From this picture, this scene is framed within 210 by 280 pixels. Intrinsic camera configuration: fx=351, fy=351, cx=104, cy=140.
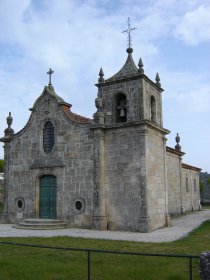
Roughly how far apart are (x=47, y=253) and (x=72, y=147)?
8188 mm

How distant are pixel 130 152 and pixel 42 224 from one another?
5.27m

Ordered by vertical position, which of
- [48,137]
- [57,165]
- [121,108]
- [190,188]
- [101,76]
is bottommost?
[190,188]

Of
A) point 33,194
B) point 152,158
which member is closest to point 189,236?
point 152,158

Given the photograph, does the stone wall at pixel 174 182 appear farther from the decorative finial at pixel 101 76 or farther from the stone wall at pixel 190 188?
the decorative finial at pixel 101 76

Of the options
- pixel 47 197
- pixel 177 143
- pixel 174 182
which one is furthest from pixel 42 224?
Answer: pixel 177 143

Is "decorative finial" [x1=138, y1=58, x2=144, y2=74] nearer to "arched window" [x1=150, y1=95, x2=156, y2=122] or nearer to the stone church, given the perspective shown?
the stone church

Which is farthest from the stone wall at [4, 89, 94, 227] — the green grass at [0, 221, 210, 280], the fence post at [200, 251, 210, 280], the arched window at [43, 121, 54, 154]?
the fence post at [200, 251, 210, 280]

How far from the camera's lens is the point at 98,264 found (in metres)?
8.36

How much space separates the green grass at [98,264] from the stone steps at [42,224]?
192 inches

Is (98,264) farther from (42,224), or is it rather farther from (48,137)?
(48,137)

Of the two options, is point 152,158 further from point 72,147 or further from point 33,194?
point 33,194

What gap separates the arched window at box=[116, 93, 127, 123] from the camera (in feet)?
55.8

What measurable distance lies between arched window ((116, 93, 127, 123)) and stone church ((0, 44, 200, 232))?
0.16 ft

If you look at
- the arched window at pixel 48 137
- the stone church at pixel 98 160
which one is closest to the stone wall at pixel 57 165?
the stone church at pixel 98 160
